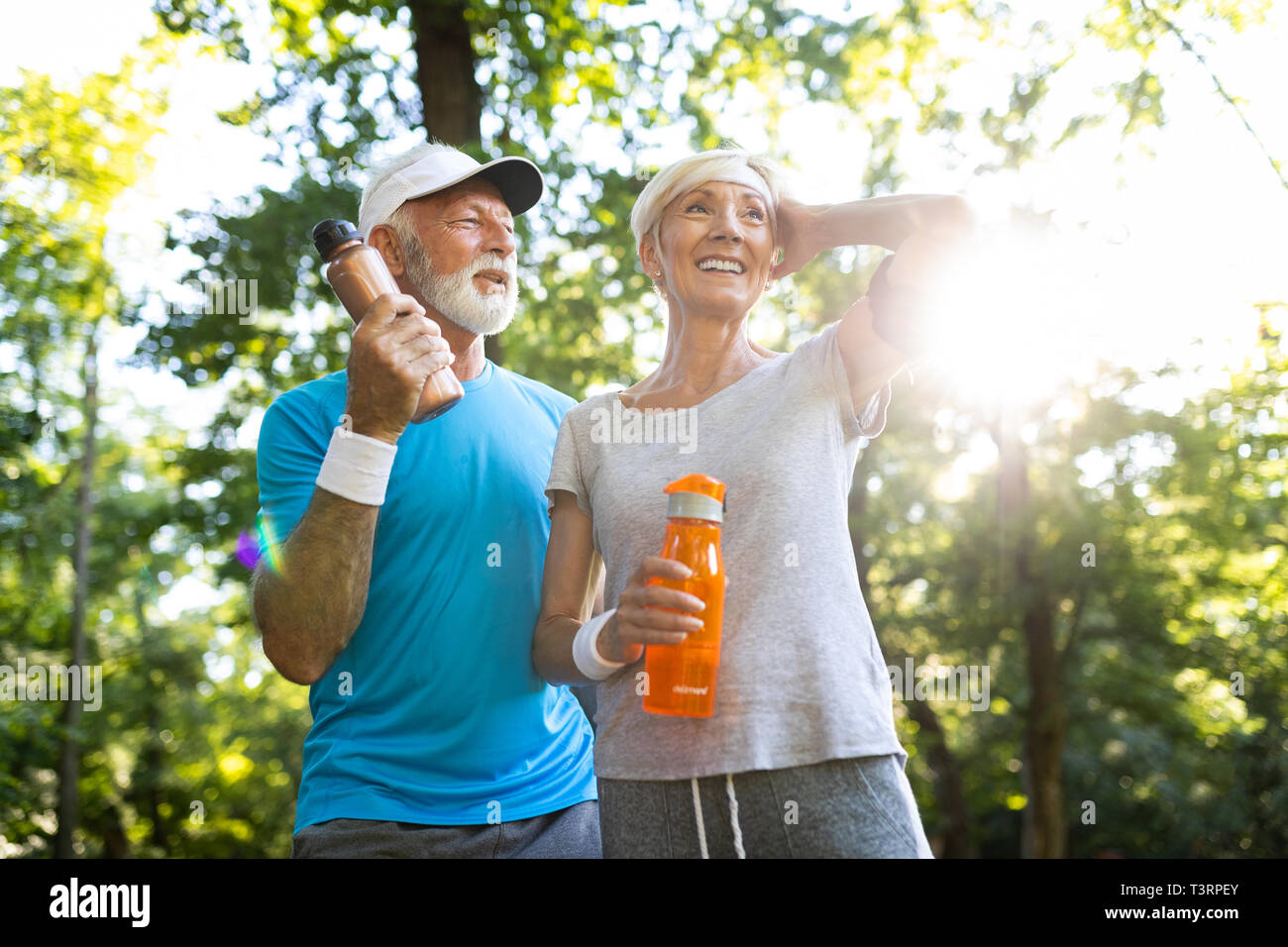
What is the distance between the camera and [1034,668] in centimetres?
1407

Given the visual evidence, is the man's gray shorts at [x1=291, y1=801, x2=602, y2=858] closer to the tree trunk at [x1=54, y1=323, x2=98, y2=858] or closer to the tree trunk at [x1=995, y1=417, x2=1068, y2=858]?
the tree trunk at [x1=995, y1=417, x2=1068, y2=858]

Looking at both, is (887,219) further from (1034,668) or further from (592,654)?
(1034,668)

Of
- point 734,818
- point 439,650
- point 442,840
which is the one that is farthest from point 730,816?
point 439,650

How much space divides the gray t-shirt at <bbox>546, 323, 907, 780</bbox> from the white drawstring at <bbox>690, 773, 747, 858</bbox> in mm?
35

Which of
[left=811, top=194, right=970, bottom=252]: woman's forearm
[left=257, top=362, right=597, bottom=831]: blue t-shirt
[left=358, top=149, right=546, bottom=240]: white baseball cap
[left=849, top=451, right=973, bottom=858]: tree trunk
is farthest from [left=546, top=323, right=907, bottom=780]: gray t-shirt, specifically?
[left=849, top=451, right=973, bottom=858]: tree trunk

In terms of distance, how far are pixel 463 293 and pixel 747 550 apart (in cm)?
141

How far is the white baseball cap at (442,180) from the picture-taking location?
3076 millimetres

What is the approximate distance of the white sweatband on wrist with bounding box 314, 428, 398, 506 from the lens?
2357 mm

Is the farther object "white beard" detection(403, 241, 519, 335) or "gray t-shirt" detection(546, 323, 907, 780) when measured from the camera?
"white beard" detection(403, 241, 519, 335)

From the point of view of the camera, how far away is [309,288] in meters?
9.98

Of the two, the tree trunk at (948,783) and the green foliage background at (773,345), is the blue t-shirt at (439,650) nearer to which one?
the green foliage background at (773,345)

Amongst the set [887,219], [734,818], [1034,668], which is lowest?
[1034,668]

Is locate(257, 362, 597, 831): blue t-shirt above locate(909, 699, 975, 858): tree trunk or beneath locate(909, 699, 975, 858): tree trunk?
above
